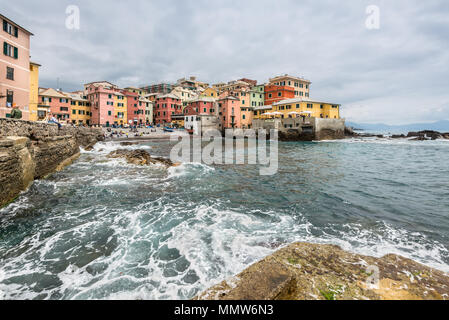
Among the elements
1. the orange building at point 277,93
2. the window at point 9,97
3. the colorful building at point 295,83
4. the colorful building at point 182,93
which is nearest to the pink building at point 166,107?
the colorful building at point 182,93

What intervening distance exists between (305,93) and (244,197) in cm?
8330

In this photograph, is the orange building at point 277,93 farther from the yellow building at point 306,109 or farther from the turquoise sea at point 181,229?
the turquoise sea at point 181,229

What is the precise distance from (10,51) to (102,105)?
41.2 m

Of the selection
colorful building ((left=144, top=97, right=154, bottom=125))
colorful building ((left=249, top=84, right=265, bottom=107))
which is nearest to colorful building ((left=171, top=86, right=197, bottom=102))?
colorful building ((left=144, top=97, right=154, bottom=125))

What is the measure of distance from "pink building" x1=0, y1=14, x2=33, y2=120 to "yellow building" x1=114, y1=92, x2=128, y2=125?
41378 millimetres

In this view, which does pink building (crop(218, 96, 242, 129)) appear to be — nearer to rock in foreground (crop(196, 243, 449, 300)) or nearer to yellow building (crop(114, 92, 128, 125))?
yellow building (crop(114, 92, 128, 125))

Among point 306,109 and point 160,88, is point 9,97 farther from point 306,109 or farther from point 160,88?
point 160,88

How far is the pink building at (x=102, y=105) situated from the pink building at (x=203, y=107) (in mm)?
24839

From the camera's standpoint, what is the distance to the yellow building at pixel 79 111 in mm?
61750

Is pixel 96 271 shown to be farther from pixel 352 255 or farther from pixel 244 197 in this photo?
pixel 244 197

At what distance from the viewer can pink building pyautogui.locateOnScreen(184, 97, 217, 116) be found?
70.7 m

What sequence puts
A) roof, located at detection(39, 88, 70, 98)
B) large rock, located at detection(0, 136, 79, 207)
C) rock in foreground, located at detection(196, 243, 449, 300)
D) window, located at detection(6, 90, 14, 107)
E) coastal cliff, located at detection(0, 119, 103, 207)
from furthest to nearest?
roof, located at detection(39, 88, 70, 98), window, located at detection(6, 90, 14, 107), coastal cliff, located at detection(0, 119, 103, 207), large rock, located at detection(0, 136, 79, 207), rock in foreground, located at detection(196, 243, 449, 300)

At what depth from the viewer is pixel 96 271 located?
208 inches
